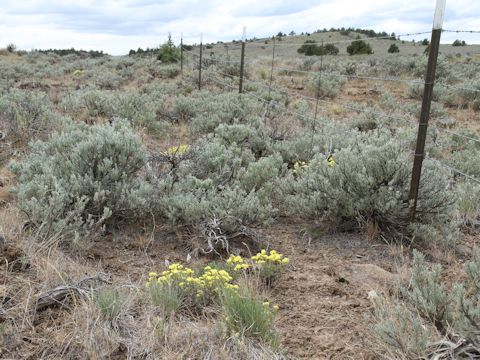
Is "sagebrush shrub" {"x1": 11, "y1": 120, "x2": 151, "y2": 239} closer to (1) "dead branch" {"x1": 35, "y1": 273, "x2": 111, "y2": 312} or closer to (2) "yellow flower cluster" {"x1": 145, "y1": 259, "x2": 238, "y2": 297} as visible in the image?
(1) "dead branch" {"x1": 35, "y1": 273, "x2": 111, "y2": 312}

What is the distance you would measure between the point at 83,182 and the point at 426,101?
327 centimetres

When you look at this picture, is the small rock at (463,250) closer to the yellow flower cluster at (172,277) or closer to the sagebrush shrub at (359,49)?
the yellow flower cluster at (172,277)

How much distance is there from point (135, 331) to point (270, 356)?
83 cm

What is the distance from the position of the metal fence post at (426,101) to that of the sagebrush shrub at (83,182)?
2558 millimetres

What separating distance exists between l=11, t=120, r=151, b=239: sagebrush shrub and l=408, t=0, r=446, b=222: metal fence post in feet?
8.39

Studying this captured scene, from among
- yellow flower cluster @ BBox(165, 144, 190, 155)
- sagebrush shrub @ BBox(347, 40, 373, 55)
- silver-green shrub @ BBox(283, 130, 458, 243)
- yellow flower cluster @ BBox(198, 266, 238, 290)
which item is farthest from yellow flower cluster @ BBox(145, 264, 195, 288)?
sagebrush shrub @ BBox(347, 40, 373, 55)

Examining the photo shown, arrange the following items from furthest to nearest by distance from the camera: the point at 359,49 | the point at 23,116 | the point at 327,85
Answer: the point at 359,49
the point at 327,85
the point at 23,116

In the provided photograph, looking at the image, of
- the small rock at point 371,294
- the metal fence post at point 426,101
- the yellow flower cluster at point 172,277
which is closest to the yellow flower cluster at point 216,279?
the yellow flower cluster at point 172,277

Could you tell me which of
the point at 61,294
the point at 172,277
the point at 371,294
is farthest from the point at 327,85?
the point at 61,294

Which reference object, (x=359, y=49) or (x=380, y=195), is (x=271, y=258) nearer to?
(x=380, y=195)

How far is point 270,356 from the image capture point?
264 cm

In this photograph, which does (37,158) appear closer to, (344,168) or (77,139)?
(77,139)

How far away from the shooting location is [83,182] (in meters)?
4.60

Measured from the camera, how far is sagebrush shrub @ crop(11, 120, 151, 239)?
162 inches
